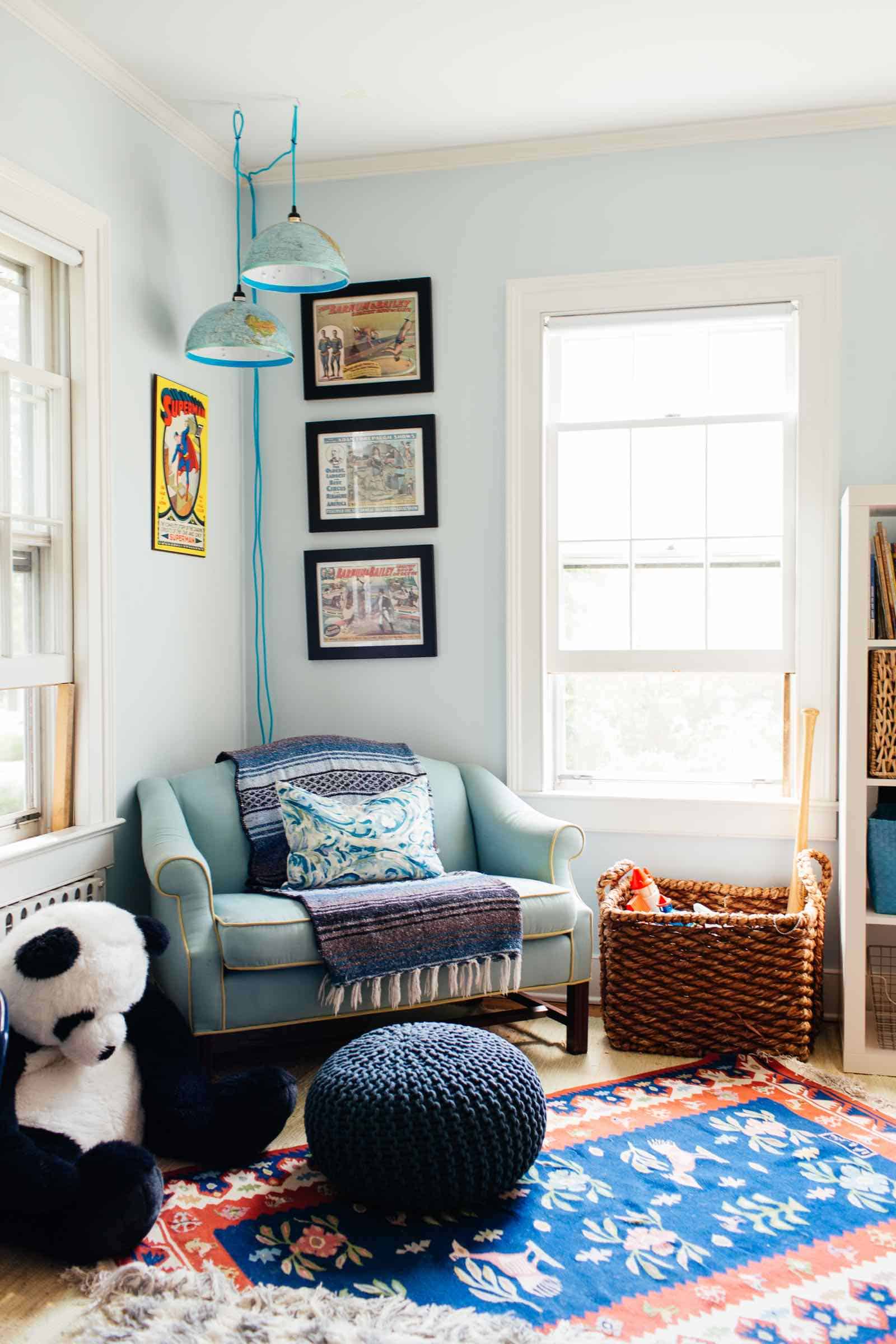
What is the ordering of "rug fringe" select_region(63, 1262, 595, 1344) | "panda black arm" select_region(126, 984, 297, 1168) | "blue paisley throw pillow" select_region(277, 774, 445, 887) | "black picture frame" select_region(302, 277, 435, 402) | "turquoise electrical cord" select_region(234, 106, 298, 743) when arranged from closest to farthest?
"rug fringe" select_region(63, 1262, 595, 1344) < "panda black arm" select_region(126, 984, 297, 1168) < "blue paisley throw pillow" select_region(277, 774, 445, 887) < "black picture frame" select_region(302, 277, 435, 402) < "turquoise electrical cord" select_region(234, 106, 298, 743)

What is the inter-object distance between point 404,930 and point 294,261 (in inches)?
69.0

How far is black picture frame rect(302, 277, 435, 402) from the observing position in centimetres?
364

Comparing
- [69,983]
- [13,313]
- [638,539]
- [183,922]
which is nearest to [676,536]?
[638,539]

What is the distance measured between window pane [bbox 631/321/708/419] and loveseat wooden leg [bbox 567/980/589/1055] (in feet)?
5.98

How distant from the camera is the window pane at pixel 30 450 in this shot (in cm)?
280

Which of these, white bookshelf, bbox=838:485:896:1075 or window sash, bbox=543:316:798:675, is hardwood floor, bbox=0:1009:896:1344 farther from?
window sash, bbox=543:316:798:675

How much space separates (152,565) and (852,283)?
229 centimetres

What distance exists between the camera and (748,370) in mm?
3508

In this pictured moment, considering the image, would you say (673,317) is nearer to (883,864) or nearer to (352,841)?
(883,864)

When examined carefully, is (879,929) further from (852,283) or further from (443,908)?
(852,283)

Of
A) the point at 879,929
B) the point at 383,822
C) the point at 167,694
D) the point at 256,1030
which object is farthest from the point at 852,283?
the point at 256,1030

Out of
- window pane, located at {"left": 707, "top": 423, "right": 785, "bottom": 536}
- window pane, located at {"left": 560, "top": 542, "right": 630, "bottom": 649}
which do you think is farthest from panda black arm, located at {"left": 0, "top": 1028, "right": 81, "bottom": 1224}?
window pane, located at {"left": 707, "top": 423, "right": 785, "bottom": 536}

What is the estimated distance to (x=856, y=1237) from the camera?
212 centimetres

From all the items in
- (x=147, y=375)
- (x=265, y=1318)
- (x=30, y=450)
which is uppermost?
(x=147, y=375)
